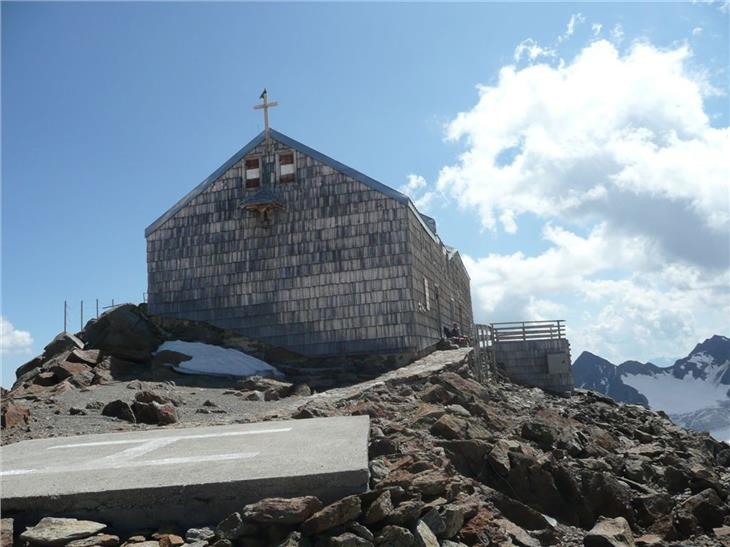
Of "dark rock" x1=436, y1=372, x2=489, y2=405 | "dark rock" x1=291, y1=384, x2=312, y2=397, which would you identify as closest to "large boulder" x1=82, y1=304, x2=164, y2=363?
"dark rock" x1=291, y1=384, x2=312, y2=397

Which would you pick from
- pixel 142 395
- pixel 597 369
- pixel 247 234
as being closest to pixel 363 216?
pixel 247 234

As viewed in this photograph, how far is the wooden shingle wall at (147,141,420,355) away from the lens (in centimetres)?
1734

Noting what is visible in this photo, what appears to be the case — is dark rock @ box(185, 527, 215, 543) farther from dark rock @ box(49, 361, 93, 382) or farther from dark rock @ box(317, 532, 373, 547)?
dark rock @ box(49, 361, 93, 382)

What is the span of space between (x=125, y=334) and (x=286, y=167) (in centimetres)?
687

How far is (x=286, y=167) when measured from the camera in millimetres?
18828

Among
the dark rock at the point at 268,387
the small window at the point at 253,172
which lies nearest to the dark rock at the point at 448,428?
the dark rock at the point at 268,387

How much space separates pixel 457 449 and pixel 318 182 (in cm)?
1277

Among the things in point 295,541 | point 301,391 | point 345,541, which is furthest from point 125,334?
point 345,541

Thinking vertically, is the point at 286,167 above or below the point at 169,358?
above

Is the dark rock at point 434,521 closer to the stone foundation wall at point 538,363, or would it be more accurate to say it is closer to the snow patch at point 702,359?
the stone foundation wall at point 538,363

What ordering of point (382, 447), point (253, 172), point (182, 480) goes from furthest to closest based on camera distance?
point (253, 172) → point (382, 447) → point (182, 480)

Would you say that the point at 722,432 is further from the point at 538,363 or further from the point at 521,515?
the point at 521,515

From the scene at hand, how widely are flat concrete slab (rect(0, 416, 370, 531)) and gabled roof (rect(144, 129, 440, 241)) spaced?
12.1m

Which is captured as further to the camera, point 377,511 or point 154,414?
point 154,414
